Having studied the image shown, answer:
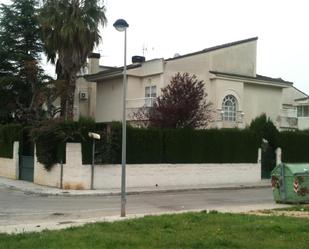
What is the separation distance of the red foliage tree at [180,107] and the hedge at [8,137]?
736 centimetres

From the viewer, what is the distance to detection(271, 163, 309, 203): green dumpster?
20.7m

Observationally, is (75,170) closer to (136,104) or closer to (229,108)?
(136,104)

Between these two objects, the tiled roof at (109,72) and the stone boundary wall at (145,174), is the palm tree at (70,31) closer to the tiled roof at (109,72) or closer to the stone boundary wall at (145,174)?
the tiled roof at (109,72)

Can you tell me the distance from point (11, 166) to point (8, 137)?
196cm

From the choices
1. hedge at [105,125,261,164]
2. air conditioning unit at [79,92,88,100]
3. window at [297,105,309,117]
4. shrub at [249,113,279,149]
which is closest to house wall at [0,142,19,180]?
hedge at [105,125,261,164]

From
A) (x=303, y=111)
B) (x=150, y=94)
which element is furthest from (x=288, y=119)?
(x=150, y=94)

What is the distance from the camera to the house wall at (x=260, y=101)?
43.8 metres

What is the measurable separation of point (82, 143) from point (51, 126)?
1.65 m

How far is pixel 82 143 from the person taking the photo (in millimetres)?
27359

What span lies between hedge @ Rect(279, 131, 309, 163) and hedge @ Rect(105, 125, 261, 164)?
2790mm

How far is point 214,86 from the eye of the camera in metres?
41.0

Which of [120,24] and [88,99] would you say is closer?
[120,24]

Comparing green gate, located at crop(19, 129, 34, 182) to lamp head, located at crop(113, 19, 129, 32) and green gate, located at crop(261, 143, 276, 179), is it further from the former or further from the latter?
lamp head, located at crop(113, 19, 129, 32)

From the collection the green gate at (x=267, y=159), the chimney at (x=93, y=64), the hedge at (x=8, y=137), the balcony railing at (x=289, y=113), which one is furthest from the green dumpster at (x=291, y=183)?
the chimney at (x=93, y=64)
